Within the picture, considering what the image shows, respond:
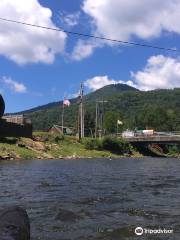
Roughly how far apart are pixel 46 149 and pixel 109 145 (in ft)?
93.6

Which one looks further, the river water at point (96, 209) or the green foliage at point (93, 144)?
the green foliage at point (93, 144)

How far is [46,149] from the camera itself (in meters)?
90.8

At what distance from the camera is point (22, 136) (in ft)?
317

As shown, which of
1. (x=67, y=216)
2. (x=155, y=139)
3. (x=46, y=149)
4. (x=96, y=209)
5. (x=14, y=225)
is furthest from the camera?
(x=155, y=139)

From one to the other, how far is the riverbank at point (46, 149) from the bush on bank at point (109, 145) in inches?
50.4

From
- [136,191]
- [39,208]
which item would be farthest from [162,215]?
[136,191]

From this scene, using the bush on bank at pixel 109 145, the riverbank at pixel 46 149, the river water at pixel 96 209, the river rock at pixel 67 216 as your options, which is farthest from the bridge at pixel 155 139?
the river rock at pixel 67 216

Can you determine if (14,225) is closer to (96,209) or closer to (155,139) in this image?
(96,209)

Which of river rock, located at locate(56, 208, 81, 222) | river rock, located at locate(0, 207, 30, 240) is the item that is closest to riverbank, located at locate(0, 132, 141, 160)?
river rock, located at locate(56, 208, 81, 222)

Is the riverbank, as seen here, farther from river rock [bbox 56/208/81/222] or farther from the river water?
river rock [bbox 56/208/81/222]

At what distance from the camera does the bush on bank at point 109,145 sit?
10856 centimetres

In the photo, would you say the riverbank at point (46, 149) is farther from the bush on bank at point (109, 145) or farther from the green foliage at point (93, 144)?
the bush on bank at point (109, 145)

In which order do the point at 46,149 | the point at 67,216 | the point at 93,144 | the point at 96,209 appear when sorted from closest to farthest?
the point at 67,216, the point at 96,209, the point at 46,149, the point at 93,144

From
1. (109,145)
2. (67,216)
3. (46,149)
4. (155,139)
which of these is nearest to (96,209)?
(67,216)
